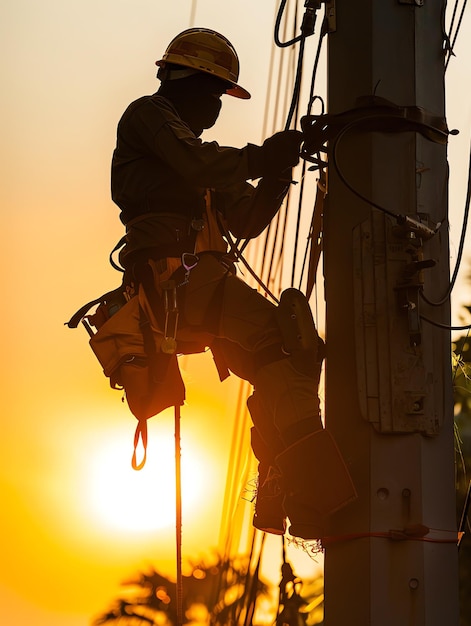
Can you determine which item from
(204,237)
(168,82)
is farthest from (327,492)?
Result: (168,82)

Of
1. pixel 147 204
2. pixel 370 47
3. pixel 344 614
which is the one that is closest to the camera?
pixel 344 614

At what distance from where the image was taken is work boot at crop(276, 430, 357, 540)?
3773 millimetres

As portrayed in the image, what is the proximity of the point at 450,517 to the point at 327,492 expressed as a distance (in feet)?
1.32

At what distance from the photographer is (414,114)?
3.99m

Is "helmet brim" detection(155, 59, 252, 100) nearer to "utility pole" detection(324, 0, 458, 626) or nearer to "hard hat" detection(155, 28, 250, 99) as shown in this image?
"hard hat" detection(155, 28, 250, 99)

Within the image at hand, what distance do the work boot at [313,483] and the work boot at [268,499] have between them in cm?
21

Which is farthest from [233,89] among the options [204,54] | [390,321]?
[390,321]

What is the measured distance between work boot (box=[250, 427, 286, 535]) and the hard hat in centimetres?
147

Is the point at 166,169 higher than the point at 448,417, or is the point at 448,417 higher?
the point at 166,169

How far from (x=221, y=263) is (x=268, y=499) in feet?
2.99

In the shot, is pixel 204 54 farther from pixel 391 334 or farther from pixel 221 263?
pixel 391 334

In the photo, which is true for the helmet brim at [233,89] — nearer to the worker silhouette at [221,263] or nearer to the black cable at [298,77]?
the worker silhouette at [221,263]

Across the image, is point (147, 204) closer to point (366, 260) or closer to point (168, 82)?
point (168, 82)

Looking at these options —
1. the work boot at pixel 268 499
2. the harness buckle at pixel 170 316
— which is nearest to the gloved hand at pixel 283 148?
the harness buckle at pixel 170 316
